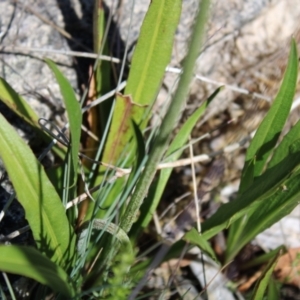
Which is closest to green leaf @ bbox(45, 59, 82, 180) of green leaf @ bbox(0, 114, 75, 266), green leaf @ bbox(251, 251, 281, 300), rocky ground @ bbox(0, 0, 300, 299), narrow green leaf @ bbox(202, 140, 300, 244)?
green leaf @ bbox(0, 114, 75, 266)

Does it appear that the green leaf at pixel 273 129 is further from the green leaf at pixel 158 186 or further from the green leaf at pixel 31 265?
the green leaf at pixel 31 265

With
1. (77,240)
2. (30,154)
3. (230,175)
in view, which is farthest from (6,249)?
(230,175)

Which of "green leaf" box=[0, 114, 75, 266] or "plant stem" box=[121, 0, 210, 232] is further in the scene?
"green leaf" box=[0, 114, 75, 266]

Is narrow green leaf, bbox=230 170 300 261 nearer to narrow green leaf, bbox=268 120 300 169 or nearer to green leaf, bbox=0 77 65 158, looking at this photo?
narrow green leaf, bbox=268 120 300 169

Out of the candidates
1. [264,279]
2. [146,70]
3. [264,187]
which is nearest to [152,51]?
[146,70]

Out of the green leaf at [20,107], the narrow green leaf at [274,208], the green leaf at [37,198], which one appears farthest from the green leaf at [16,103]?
the narrow green leaf at [274,208]

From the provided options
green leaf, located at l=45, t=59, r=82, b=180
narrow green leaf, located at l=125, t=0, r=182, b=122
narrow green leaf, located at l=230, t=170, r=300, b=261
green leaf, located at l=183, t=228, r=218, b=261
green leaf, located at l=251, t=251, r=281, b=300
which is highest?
narrow green leaf, located at l=125, t=0, r=182, b=122
